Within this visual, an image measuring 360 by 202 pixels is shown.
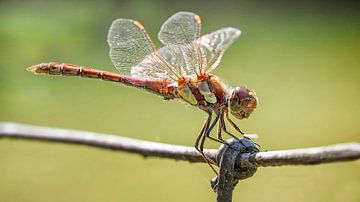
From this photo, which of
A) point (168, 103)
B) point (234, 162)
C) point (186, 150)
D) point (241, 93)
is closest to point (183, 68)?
point (241, 93)

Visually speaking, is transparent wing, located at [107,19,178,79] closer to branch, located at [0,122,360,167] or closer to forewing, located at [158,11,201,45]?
forewing, located at [158,11,201,45]

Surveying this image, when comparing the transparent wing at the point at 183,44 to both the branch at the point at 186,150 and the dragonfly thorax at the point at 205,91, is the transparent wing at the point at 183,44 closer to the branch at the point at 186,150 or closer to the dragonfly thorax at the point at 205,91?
the dragonfly thorax at the point at 205,91

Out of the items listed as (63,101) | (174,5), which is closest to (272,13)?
(174,5)

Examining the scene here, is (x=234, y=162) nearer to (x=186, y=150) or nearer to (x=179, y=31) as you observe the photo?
(x=186, y=150)

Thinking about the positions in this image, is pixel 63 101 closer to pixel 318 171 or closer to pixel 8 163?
pixel 8 163

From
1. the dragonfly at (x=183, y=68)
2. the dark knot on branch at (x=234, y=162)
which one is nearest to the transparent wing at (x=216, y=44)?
the dragonfly at (x=183, y=68)

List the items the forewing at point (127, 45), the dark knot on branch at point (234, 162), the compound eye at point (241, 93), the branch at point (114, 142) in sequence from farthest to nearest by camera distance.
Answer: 1. the forewing at point (127, 45)
2. the compound eye at point (241, 93)
3. the branch at point (114, 142)
4. the dark knot on branch at point (234, 162)

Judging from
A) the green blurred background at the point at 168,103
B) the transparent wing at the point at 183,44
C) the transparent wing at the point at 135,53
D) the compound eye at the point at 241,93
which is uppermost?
the transparent wing at the point at 183,44
